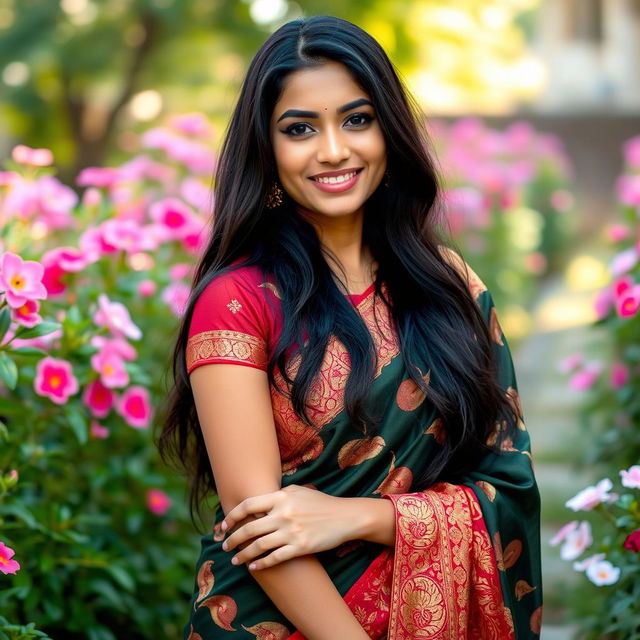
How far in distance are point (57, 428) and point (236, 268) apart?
996 millimetres

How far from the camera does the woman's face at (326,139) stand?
178 cm

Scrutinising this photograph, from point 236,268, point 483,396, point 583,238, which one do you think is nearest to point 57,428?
point 236,268

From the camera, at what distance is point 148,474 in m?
2.70

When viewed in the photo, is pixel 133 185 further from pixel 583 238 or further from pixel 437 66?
pixel 437 66

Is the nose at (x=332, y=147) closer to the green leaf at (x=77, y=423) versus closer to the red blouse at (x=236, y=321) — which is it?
the red blouse at (x=236, y=321)

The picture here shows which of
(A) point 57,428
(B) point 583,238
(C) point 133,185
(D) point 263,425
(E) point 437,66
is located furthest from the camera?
(E) point 437,66

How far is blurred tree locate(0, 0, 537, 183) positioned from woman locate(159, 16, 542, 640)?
626cm

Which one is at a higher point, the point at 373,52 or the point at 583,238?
the point at 583,238


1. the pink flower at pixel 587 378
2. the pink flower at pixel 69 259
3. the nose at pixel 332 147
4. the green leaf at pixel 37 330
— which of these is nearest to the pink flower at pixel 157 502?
the pink flower at pixel 69 259

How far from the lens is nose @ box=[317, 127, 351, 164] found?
69.9 inches

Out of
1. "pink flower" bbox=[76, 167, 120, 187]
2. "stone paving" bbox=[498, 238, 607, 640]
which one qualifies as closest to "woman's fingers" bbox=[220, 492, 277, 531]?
"stone paving" bbox=[498, 238, 607, 640]

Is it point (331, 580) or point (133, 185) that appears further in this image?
point (133, 185)

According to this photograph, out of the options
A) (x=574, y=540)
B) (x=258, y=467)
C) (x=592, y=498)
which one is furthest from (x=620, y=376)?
(x=258, y=467)

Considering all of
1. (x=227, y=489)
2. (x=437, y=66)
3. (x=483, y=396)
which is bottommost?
(x=227, y=489)
